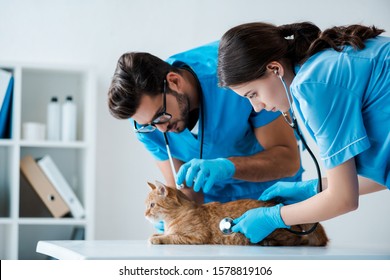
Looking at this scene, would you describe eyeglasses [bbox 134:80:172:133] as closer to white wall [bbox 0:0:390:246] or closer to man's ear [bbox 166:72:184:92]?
man's ear [bbox 166:72:184:92]

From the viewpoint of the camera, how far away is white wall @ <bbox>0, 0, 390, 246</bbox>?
305 centimetres

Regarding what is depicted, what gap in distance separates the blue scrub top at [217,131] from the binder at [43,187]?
3.39 feet

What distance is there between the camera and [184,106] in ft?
5.83

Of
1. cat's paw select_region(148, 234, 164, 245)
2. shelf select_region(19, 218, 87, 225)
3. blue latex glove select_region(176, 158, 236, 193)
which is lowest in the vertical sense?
shelf select_region(19, 218, 87, 225)

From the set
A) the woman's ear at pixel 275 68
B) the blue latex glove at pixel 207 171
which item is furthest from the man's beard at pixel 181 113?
the woman's ear at pixel 275 68

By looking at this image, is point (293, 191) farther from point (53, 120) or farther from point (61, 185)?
point (53, 120)

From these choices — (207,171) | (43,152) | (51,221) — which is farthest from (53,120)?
(207,171)

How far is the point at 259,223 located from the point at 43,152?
189 cm

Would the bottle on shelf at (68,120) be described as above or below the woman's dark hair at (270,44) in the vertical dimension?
below

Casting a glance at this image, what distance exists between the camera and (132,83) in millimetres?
1642

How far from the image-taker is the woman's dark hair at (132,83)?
1.64 m

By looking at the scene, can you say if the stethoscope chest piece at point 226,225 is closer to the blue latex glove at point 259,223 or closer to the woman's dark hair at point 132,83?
the blue latex glove at point 259,223

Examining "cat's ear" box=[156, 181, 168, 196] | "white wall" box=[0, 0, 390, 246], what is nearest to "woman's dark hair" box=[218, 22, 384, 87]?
"cat's ear" box=[156, 181, 168, 196]
